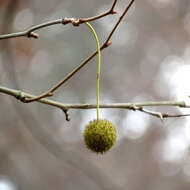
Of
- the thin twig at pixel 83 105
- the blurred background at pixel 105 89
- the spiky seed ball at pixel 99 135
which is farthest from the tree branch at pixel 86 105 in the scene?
the blurred background at pixel 105 89

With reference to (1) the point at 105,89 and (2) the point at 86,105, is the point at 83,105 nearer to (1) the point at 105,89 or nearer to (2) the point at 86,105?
(2) the point at 86,105

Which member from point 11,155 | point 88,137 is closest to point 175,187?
point 11,155

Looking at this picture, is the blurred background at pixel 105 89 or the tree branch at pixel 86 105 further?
the blurred background at pixel 105 89

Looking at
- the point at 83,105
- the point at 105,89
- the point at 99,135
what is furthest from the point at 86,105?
the point at 105,89

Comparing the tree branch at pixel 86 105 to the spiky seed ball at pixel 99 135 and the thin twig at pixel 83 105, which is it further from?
the spiky seed ball at pixel 99 135

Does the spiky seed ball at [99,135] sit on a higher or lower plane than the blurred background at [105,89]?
lower
